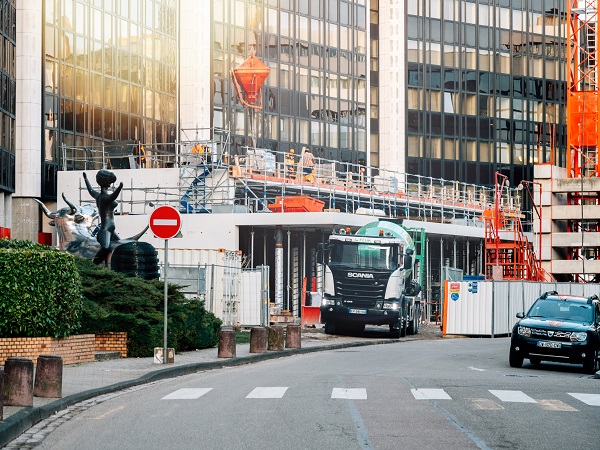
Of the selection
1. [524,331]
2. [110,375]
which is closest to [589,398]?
[524,331]

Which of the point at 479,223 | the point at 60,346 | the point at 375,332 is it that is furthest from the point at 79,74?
the point at 60,346

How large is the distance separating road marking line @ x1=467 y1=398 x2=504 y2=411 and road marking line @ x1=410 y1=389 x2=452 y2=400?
507mm

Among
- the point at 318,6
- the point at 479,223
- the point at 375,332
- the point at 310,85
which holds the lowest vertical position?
the point at 375,332

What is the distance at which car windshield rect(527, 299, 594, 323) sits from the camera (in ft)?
88.9

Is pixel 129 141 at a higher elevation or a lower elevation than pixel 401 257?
higher

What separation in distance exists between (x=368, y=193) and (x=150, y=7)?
854 inches

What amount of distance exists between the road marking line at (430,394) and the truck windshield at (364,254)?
21304 mm

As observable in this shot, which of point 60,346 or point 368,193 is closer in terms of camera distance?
point 60,346

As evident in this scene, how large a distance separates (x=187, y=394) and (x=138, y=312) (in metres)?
8.50

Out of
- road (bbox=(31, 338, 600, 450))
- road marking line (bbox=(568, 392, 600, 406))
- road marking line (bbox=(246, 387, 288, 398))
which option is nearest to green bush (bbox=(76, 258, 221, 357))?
road (bbox=(31, 338, 600, 450))

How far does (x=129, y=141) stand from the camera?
72312 millimetres

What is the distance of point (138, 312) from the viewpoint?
2661 centimetres

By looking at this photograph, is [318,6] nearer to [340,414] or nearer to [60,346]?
[60,346]

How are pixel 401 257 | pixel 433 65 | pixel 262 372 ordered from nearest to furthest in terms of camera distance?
pixel 262 372 → pixel 401 257 → pixel 433 65
